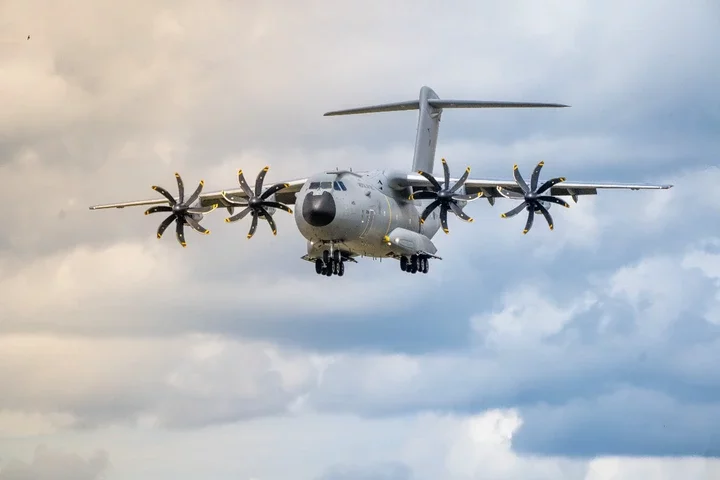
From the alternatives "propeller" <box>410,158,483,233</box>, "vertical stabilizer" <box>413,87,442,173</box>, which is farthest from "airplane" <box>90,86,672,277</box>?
"vertical stabilizer" <box>413,87,442,173</box>

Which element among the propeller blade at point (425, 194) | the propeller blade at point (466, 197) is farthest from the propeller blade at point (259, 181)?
the propeller blade at point (466, 197)

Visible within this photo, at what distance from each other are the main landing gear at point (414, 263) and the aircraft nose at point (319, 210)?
5652 millimetres

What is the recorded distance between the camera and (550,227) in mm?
44688

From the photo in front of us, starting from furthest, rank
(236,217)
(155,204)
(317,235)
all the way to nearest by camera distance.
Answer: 1. (155,204)
2. (236,217)
3. (317,235)

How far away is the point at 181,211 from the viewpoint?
152 ft

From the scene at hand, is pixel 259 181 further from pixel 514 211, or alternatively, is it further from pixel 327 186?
pixel 514 211

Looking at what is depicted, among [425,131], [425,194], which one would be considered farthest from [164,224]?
[425,131]

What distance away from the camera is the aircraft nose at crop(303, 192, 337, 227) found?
41.6 meters

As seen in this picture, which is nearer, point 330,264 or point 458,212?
point 330,264

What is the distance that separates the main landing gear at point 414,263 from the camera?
46.8 metres

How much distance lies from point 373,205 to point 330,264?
2542mm

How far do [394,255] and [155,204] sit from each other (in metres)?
9.38

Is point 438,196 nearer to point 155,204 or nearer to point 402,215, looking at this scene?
point 402,215

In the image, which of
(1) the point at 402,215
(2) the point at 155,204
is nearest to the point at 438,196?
(1) the point at 402,215
